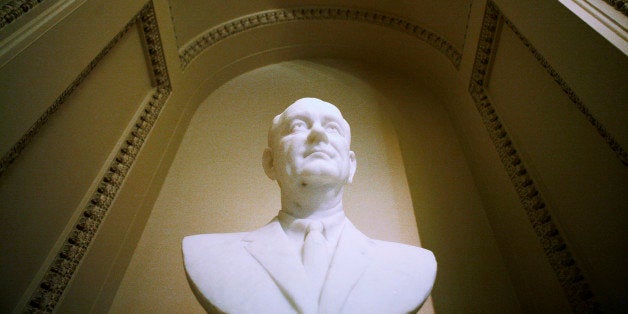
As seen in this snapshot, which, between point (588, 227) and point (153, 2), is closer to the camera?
point (588, 227)

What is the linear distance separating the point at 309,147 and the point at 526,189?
44.6 inches

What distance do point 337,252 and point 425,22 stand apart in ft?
7.60

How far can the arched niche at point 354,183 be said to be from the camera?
2.19 m

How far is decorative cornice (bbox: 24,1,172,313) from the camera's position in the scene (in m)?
1.68

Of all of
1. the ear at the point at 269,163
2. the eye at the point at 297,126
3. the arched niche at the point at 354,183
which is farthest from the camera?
the arched niche at the point at 354,183

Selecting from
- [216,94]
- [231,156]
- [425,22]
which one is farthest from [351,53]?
[231,156]

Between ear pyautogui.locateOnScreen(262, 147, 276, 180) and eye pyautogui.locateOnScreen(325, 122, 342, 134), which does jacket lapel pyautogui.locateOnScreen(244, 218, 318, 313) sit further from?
eye pyautogui.locateOnScreen(325, 122, 342, 134)

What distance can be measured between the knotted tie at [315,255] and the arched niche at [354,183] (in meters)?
0.95

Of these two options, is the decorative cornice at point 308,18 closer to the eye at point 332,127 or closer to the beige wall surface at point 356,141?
the beige wall surface at point 356,141

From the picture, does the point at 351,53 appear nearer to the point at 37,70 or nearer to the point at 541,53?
the point at 541,53

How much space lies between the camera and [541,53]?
1886mm

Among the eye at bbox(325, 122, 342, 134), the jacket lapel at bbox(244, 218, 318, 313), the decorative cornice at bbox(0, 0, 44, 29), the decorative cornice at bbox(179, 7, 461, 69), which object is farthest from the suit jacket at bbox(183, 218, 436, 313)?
the decorative cornice at bbox(179, 7, 461, 69)

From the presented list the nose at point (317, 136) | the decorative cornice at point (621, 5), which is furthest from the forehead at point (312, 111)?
the decorative cornice at point (621, 5)

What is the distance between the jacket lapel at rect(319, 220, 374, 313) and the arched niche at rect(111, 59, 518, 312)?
85 cm
